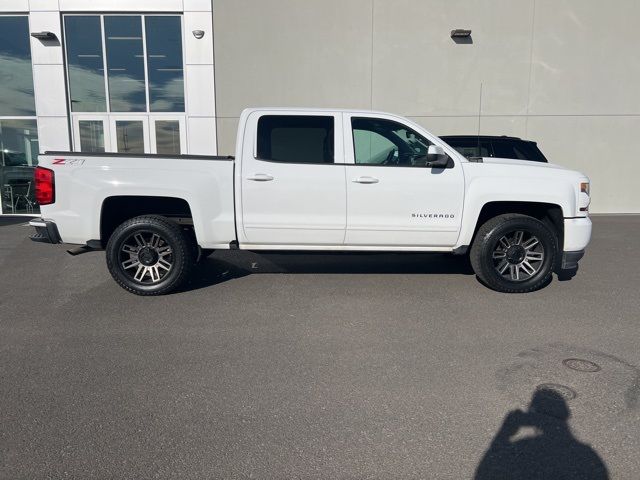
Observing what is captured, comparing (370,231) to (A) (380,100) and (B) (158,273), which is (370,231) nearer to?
(B) (158,273)

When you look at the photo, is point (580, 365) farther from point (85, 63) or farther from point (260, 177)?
point (85, 63)

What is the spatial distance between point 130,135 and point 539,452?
42.4 feet

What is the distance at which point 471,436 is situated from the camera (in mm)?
2834

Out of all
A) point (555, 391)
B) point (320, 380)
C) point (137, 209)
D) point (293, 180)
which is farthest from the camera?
point (137, 209)

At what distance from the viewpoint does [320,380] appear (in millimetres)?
3545

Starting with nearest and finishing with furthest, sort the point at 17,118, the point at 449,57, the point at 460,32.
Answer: the point at 460,32 → the point at 449,57 → the point at 17,118

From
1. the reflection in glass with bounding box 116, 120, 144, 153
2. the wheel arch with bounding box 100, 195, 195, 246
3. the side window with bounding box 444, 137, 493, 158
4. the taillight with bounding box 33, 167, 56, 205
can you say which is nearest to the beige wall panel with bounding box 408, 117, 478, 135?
the side window with bounding box 444, 137, 493, 158

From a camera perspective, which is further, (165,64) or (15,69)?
(15,69)

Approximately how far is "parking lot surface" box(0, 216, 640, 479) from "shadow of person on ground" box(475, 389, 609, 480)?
0.01 metres

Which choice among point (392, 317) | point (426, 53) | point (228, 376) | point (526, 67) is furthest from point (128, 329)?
point (526, 67)

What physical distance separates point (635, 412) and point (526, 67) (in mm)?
11810

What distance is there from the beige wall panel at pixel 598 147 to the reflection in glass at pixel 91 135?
38.0ft

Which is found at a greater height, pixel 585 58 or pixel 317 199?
pixel 585 58

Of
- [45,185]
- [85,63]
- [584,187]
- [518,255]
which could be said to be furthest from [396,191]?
[85,63]
